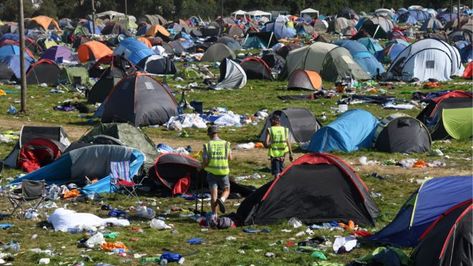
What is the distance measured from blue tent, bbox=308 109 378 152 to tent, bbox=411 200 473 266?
9.40m

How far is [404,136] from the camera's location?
20.2 metres

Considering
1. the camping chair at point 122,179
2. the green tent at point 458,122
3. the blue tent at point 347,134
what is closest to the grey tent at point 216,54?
the green tent at point 458,122

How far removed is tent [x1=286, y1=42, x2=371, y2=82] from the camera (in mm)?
35219

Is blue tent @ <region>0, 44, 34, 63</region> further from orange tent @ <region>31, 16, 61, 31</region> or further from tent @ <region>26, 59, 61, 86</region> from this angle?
orange tent @ <region>31, 16, 61, 31</region>

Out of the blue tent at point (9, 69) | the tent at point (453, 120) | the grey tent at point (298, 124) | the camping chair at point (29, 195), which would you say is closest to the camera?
the camping chair at point (29, 195)

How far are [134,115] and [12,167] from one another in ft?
20.7

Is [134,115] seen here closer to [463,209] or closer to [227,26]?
[463,209]

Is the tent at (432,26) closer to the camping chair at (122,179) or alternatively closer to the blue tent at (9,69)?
the blue tent at (9,69)

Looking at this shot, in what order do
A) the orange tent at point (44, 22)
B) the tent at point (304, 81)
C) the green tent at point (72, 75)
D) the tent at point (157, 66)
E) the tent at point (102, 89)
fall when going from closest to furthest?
the tent at point (102, 89) < the tent at point (304, 81) < the green tent at point (72, 75) < the tent at point (157, 66) < the orange tent at point (44, 22)

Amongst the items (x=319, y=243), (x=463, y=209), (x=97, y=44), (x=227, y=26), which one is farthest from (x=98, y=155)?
(x=227, y=26)

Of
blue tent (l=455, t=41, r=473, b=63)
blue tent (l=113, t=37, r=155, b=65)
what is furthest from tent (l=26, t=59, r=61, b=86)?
blue tent (l=455, t=41, r=473, b=63)

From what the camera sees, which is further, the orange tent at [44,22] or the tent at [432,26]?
the orange tent at [44,22]

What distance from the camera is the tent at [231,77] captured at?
33562 mm

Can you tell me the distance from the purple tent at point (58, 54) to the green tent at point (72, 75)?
352 inches
